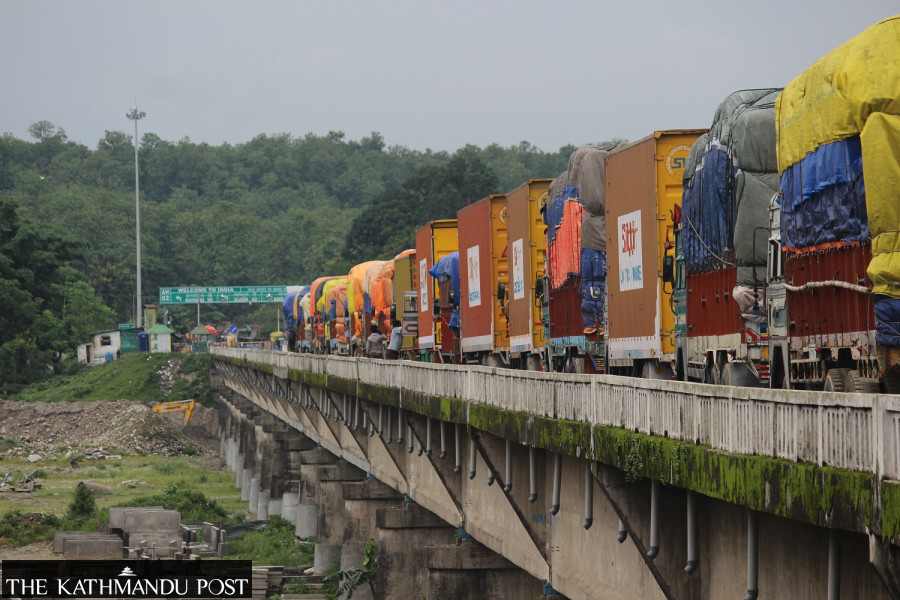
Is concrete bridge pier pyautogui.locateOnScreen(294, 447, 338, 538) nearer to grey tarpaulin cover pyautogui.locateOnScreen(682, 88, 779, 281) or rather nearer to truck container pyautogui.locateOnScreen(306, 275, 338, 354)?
truck container pyautogui.locateOnScreen(306, 275, 338, 354)

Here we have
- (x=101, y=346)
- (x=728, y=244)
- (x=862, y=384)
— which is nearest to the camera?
(x=862, y=384)

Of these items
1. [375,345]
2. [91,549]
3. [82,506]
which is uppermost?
[375,345]

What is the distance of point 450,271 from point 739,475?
90.1 ft

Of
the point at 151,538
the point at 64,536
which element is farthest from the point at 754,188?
the point at 64,536

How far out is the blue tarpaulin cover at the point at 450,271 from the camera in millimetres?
36250

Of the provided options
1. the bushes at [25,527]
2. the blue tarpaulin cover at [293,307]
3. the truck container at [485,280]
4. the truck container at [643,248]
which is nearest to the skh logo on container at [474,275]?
the truck container at [485,280]

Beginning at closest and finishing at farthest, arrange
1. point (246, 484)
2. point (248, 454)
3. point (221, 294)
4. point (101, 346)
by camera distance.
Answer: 1. point (246, 484)
2. point (248, 454)
3. point (101, 346)
4. point (221, 294)

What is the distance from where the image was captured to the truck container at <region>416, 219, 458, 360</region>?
38625 mm

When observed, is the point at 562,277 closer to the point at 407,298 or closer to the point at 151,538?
the point at 407,298

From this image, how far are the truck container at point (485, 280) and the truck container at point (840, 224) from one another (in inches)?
629

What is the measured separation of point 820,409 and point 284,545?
140 feet

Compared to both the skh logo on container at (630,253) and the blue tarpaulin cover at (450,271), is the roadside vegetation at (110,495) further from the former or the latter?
the skh logo on container at (630,253)

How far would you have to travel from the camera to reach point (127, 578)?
35469 millimetres

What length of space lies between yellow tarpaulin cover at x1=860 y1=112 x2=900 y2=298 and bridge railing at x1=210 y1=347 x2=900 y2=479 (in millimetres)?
1869
